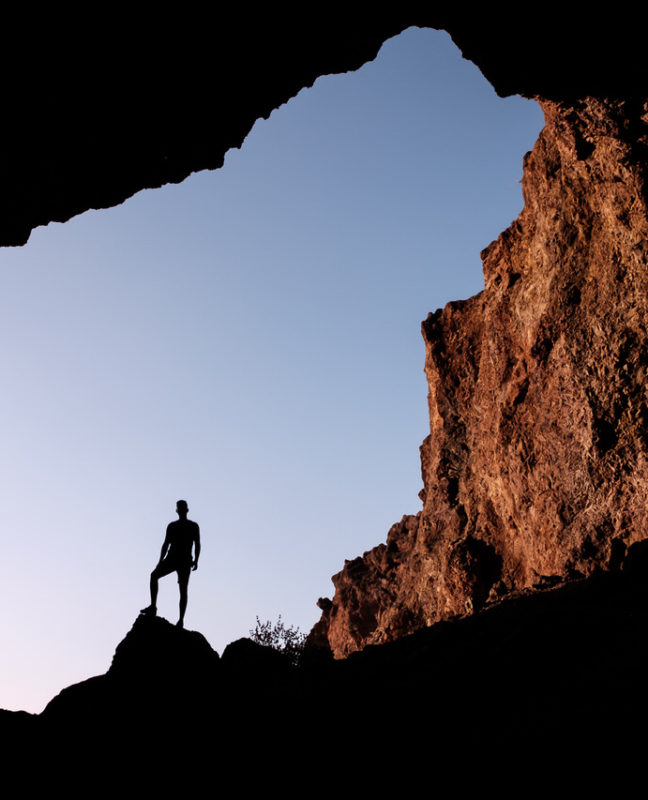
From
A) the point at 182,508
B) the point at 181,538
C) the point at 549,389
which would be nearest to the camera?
the point at 181,538

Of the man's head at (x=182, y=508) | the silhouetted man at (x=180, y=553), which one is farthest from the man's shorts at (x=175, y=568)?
the man's head at (x=182, y=508)

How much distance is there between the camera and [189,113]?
12.9m

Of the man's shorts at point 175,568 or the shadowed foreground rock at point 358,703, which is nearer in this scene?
the shadowed foreground rock at point 358,703

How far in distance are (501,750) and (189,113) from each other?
12.2 metres

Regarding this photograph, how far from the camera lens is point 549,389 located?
18.5 m

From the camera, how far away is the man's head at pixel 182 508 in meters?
12.0

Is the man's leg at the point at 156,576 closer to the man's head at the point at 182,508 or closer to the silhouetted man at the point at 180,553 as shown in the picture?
the silhouetted man at the point at 180,553

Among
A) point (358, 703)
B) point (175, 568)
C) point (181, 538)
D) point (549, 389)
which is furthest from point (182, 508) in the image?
point (549, 389)

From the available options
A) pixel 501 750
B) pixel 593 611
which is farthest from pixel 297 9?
pixel 501 750

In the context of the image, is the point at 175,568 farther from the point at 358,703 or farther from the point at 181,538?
the point at 358,703

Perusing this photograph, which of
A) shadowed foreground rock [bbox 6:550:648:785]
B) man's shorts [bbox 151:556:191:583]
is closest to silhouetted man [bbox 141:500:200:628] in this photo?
man's shorts [bbox 151:556:191:583]

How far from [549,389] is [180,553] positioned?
11862 mm

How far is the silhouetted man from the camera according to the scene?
11.4 metres

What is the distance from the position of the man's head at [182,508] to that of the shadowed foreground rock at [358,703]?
111 inches
